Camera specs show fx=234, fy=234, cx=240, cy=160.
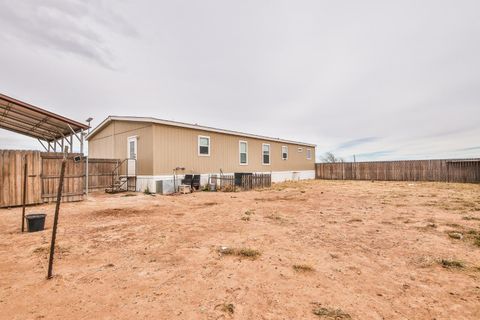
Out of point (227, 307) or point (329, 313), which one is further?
point (227, 307)

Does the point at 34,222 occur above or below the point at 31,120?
below

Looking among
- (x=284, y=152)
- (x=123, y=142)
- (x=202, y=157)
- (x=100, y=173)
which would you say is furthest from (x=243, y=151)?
(x=100, y=173)

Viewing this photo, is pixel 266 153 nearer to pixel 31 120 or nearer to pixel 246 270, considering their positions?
pixel 31 120

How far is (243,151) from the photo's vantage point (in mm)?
18625

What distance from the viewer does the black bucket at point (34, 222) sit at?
17.7ft

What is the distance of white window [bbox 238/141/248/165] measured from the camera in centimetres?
1831

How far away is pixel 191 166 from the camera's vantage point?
14.5 meters

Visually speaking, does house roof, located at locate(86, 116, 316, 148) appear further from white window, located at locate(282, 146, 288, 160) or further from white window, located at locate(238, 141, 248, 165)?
white window, located at locate(282, 146, 288, 160)

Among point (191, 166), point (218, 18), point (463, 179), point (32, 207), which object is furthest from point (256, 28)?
point (463, 179)

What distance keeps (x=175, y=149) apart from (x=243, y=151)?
6368mm

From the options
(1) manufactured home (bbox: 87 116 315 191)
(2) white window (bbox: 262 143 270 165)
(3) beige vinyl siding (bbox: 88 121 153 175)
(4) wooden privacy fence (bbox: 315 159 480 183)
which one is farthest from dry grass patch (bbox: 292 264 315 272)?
(4) wooden privacy fence (bbox: 315 159 480 183)

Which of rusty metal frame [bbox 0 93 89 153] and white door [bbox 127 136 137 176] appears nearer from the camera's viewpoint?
rusty metal frame [bbox 0 93 89 153]

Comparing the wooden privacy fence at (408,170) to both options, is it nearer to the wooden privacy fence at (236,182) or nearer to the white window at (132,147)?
the wooden privacy fence at (236,182)

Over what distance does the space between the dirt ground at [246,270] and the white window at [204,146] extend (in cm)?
921
